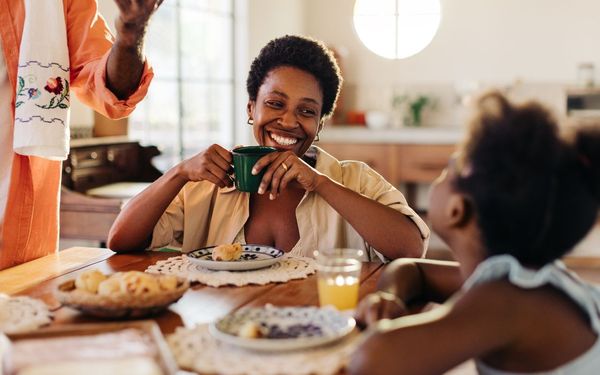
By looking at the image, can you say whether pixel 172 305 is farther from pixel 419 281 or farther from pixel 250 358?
pixel 419 281

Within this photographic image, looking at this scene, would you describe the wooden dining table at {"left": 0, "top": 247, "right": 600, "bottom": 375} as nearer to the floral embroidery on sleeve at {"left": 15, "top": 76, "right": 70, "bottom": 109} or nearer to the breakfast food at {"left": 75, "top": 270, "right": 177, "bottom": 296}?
the breakfast food at {"left": 75, "top": 270, "right": 177, "bottom": 296}

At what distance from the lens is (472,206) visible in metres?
1.11

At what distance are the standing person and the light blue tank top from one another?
962 mm

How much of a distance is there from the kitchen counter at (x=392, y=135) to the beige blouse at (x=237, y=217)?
4.05 meters

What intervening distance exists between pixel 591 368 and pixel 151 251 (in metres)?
1.13

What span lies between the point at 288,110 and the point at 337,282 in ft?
2.30

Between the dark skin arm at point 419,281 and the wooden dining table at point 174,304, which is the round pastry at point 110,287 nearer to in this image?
the wooden dining table at point 174,304

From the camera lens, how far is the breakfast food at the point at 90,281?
1290 millimetres

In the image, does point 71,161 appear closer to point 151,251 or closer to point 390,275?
point 151,251

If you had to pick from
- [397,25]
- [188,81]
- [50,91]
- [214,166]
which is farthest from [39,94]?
[397,25]

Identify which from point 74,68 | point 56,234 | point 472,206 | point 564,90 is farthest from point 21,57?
point 564,90

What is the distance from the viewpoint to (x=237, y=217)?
1910 mm

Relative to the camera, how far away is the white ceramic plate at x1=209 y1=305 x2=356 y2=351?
3.52ft

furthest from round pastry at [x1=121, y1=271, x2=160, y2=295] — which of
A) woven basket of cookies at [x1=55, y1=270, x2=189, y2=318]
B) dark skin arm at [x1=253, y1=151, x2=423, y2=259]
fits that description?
dark skin arm at [x1=253, y1=151, x2=423, y2=259]
